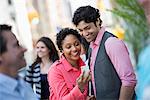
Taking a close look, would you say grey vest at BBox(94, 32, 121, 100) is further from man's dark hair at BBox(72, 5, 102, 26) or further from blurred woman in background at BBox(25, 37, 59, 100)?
blurred woman in background at BBox(25, 37, 59, 100)

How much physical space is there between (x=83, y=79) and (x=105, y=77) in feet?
0.78

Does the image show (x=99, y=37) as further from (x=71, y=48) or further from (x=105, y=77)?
(x=71, y=48)

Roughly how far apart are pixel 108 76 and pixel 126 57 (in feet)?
0.73

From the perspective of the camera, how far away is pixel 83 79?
4246mm

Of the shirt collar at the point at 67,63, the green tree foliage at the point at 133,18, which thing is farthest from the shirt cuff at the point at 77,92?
the green tree foliage at the point at 133,18

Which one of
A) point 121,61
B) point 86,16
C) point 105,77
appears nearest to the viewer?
point 121,61

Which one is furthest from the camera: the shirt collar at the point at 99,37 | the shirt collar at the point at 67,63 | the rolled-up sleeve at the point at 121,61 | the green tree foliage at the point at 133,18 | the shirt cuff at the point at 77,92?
the green tree foliage at the point at 133,18

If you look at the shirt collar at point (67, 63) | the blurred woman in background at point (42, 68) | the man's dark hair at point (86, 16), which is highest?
the man's dark hair at point (86, 16)

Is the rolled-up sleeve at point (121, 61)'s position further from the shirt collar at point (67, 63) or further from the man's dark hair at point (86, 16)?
the shirt collar at point (67, 63)

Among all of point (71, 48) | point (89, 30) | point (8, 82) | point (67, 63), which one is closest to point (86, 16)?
point (89, 30)

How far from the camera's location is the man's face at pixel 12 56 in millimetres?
2906

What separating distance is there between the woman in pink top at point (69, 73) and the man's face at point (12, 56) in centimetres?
136

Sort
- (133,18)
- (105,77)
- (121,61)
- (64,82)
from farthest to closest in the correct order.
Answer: (133,18) → (64,82) → (105,77) → (121,61)

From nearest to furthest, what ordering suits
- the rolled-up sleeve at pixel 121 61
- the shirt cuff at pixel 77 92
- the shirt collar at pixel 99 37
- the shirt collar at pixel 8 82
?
the shirt collar at pixel 8 82 < the rolled-up sleeve at pixel 121 61 < the shirt collar at pixel 99 37 < the shirt cuff at pixel 77 92
